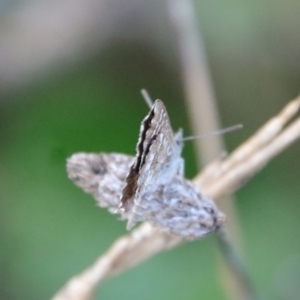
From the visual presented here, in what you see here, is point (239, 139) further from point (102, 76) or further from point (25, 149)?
point (25, 149)

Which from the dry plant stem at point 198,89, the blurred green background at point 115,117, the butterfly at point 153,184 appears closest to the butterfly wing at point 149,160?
the butterfly at point 153,184

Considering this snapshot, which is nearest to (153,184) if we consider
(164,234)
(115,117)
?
(164,234)

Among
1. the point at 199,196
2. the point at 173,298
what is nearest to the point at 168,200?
the point at 199,196

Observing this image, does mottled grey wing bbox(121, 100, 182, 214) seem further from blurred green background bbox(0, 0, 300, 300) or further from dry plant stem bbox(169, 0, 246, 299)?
blurred green background bbox(0, 0, 300, 300)

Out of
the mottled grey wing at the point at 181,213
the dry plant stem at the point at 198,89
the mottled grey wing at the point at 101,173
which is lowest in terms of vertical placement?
the mottled grey wing at the point at 181,213

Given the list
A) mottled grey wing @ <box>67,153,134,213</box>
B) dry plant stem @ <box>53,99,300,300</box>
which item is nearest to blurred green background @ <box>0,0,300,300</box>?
dry plant stem @ <box>53,99,300,300</box>

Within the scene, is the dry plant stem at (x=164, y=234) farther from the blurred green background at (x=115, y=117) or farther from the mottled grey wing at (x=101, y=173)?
the blurred green background at (x=115, y=117)

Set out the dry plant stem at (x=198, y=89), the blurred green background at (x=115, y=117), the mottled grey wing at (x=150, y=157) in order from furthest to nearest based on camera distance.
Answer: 1. the blurred green background at (x=115, y=117)
2. the dry plant stem at (x=198, y=89)
3. the mottled grey wing at (x=150, y=157)

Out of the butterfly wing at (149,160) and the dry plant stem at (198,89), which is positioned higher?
the dry plant stem at (198,89)
